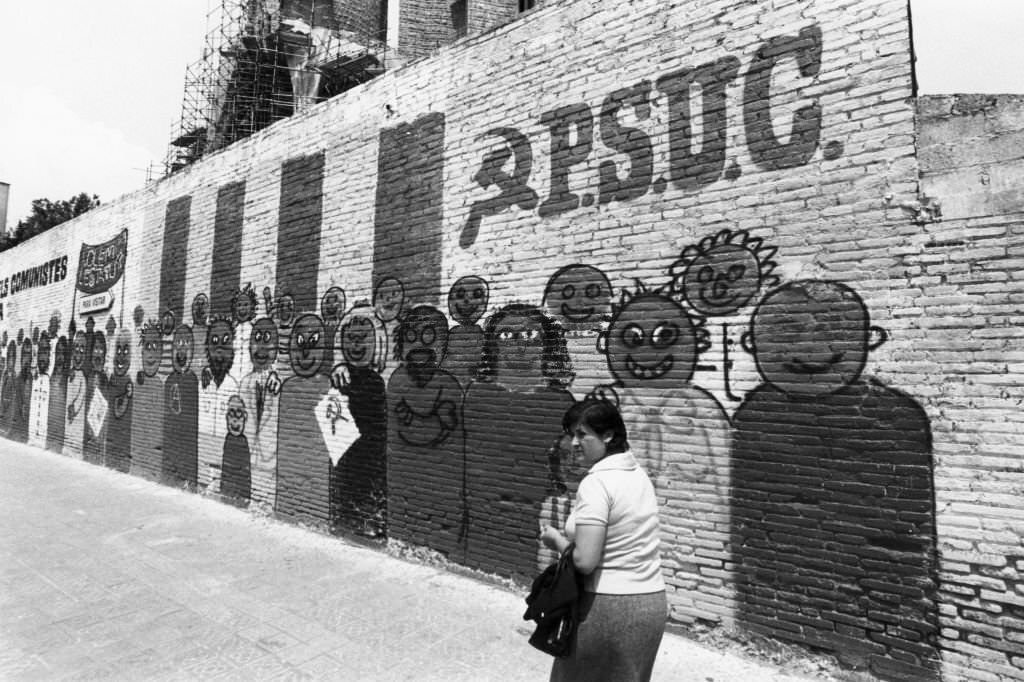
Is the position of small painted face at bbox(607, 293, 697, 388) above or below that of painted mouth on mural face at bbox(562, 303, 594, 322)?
below

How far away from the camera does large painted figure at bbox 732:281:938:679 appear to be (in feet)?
10.8

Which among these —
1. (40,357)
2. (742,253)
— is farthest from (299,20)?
(742,253)

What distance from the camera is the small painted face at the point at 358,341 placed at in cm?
627

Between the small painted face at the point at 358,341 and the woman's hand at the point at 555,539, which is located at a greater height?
the small painted face at the point at 358,341

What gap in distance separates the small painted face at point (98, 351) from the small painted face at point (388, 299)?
782 cm

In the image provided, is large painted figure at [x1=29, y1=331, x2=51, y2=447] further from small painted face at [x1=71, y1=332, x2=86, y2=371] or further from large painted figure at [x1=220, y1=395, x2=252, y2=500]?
large painted figure at [x1=220, y1=395, x2=252, y2=500]

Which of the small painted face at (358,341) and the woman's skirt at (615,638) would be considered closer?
the woman's skirt at (615,638)

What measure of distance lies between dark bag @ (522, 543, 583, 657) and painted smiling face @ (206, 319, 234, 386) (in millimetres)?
7179

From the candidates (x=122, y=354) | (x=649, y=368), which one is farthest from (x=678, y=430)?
(x=122, y=354)

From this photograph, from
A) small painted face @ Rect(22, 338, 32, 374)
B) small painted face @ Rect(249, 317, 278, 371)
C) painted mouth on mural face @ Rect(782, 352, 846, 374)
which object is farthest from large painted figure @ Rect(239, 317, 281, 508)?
small painted face @ Rect(22, 338, 32, 374)

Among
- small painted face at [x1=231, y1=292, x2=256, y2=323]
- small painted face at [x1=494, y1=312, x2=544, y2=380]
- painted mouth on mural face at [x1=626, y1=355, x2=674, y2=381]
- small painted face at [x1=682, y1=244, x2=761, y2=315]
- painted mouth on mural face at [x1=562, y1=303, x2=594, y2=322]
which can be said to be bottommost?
painted mouth on mural face at [x1=626, y1=355, x2=674, y2=381]

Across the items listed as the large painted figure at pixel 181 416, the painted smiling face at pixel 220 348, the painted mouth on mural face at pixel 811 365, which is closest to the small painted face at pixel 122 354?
the large painted figure at pixel 181 416

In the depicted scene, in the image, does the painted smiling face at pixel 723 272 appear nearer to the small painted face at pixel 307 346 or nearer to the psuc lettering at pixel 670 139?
the psuc lettering at pixel 670 139

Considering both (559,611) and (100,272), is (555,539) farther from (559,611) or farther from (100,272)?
(100,272)
